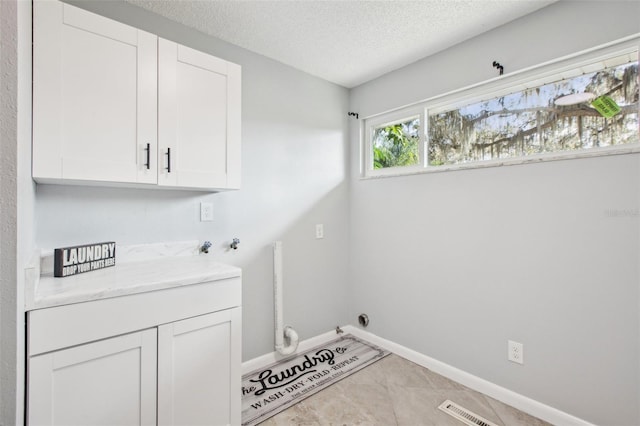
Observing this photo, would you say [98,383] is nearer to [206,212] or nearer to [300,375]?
[206,212]

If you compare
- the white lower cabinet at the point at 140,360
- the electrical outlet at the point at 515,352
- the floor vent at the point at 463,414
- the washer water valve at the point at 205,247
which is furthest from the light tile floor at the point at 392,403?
the washer water valve at the point at 205,247

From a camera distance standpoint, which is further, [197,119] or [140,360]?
[197,119]

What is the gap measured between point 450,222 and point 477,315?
2.10 feet

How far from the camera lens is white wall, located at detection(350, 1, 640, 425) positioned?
1.54 m

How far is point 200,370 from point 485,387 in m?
1.75

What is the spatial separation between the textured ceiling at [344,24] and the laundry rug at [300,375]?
2.32 metres

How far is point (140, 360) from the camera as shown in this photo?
1.26 metres

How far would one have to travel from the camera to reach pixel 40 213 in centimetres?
151

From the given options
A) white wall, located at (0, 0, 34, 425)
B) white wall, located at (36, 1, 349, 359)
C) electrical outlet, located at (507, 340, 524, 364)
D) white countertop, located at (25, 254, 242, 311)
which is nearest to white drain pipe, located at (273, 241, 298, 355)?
white wall, located at (36, 1, 349, 359)

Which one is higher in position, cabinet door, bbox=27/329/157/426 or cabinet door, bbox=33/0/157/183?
cabinet door, bbox=33/0/157/183

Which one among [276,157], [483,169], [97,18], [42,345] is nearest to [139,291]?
[42,345]

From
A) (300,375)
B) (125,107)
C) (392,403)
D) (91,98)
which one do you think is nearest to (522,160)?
(392,403)

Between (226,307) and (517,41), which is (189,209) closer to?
(226,307)

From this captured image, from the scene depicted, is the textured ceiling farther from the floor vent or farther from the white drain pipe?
the floor vent
